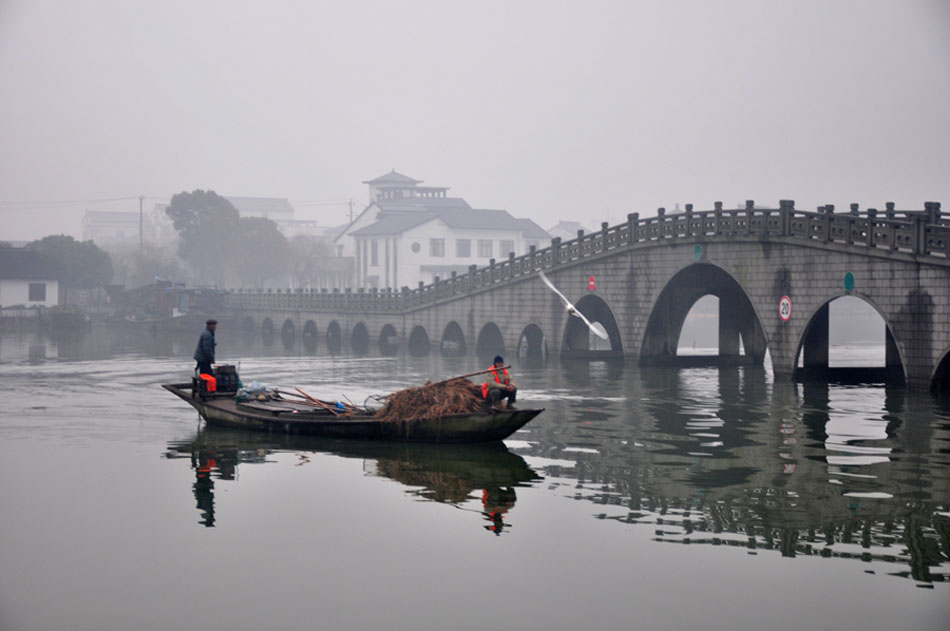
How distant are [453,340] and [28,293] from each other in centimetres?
3653

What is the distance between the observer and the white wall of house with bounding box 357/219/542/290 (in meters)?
88.1

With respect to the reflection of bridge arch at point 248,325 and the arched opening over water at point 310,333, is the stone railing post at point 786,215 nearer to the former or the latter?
the arched opening over water at point 310,333

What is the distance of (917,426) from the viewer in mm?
22969

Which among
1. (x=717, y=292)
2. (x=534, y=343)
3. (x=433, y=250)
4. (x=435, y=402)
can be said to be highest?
(x=433, y=250)

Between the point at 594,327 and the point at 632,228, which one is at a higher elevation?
the point at 632,228

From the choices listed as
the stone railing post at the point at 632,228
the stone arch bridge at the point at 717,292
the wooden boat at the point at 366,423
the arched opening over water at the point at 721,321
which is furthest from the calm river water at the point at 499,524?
the stone railing post at the point at 632,228

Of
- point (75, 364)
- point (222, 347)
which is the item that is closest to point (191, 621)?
point (75, 364)

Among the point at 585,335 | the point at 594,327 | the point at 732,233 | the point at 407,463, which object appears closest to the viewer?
the point at 407,463

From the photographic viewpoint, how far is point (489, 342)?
5050 cm

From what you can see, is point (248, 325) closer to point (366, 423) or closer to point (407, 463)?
point (366, 423)

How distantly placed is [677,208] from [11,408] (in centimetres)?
7520

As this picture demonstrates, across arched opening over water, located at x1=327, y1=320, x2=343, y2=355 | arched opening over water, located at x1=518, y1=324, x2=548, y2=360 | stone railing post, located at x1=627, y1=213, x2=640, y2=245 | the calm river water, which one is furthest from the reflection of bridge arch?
the calm river water

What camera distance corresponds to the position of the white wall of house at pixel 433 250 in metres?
88.1

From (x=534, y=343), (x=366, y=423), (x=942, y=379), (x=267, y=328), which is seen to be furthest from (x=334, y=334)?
(x=366, y=423)
